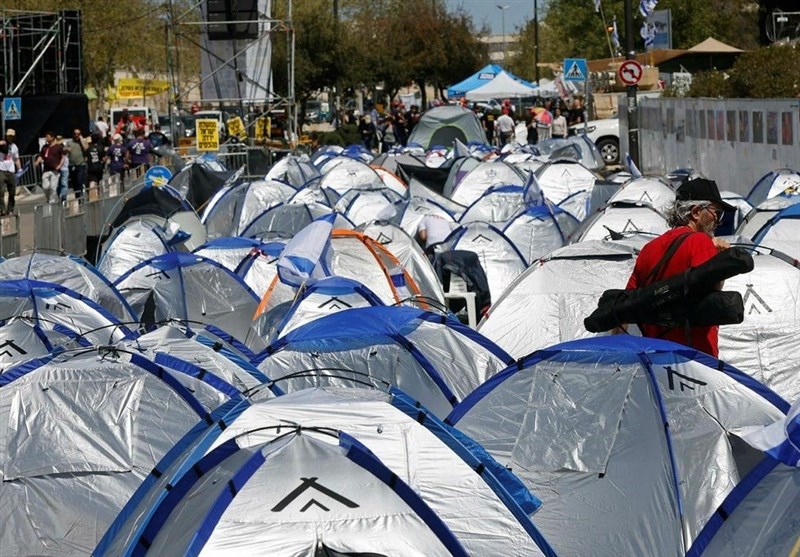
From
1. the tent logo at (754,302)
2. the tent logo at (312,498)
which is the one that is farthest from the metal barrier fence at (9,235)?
the tent logo at (312,498)

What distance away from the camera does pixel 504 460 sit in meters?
8.85

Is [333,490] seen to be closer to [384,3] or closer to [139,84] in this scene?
[139,84]

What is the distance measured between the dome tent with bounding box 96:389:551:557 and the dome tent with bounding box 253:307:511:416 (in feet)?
8.49

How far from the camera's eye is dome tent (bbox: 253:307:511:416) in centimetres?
1062

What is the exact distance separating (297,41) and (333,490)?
167ft

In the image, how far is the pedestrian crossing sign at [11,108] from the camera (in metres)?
34.2

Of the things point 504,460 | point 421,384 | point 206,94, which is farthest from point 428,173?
point 504,460

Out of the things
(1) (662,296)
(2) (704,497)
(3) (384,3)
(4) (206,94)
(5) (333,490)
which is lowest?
(2) (704,497)

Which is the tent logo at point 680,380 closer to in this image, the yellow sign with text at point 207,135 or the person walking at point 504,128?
the yellow sign with text at point 207,135

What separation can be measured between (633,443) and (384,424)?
5.61ft

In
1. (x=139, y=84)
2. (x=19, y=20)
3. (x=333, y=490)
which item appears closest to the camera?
(x=333, y=490)

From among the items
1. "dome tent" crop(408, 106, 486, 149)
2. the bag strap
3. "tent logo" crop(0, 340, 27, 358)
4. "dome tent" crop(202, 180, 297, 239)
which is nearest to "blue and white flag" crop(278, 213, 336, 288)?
"tent logo" crop(0, 340, 27, 358)

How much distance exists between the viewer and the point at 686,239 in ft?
25.6

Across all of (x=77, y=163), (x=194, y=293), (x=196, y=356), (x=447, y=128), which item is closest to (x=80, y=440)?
(x=196, y=356)
